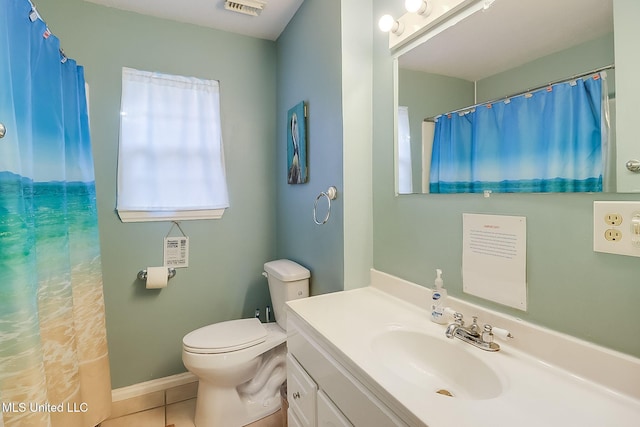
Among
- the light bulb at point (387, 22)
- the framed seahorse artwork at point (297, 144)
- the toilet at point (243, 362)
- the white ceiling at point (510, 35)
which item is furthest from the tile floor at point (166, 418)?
the light bulb at point (387, 22)

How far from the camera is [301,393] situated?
1.18 meters

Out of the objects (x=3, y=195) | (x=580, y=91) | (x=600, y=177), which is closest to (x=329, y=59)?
(x=580, y=91)

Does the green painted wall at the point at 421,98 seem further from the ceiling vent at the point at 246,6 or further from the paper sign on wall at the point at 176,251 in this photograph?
the paper sign on wall at the point at 176,251

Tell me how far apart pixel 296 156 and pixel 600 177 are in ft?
4.77

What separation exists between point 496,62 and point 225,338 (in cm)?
171

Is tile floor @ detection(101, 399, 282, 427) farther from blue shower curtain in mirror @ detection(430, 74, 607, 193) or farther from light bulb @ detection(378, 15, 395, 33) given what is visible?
light bulb @ detection(378, 15, 395, 33)

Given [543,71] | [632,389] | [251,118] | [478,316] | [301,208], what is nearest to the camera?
[632,389]

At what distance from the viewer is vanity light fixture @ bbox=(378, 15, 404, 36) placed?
4.25ft

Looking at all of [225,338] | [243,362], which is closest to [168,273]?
[225,338]

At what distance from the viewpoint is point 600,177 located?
76 centimetres

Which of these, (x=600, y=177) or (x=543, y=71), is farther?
(x=543, y=71)

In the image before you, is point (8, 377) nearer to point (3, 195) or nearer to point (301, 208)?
point (3, 195)

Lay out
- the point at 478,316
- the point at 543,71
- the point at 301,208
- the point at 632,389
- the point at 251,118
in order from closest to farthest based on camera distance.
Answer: the point at 632,389
the point at 543,71
the point at 478,316
the point at 301,208
the point at 251,118

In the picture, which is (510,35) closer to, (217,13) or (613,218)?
(613,218)
